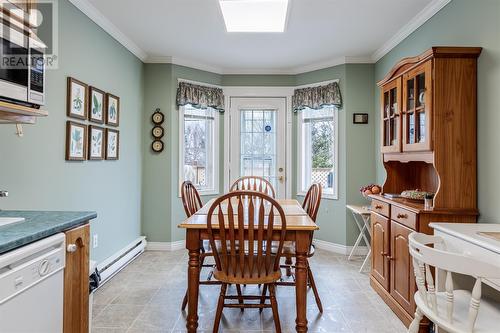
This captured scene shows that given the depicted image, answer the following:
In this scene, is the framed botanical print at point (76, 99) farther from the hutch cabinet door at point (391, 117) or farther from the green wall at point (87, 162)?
the hutch cabinet door at point (391, 117)

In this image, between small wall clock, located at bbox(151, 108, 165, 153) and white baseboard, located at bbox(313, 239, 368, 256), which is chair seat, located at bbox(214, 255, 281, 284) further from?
small wall clock, located at bbox(151, 108, 165, 153)

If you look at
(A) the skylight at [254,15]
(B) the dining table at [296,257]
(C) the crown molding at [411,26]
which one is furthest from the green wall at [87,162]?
(C) the crown molding at [411,26]

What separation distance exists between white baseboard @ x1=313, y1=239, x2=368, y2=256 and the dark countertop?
320 centimetres

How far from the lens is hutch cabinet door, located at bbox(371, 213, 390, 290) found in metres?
2.52

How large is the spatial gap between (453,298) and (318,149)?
314 centimetres

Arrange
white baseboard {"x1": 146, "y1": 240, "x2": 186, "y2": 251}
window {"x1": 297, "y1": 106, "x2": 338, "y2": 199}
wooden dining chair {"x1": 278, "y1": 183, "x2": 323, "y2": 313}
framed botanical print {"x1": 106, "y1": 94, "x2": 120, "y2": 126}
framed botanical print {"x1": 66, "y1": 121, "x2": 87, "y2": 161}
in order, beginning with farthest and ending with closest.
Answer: window {"x1": 297, "y1": 106, "x2": 338, "y2": 199} → white baseboard {"x1": 146, "y1": 240, "x2": 186, "y2": 251} → framed botanical print {"x1": 106, "y1": 94, "x2": 120, "y2": 126} → framed botanical print {"x1": 66, "y1": 121, "x2": 87, "y2": 161} → wooden dining chair {"x1": 278, "y1": 183, "x2": 323, "y2": 313}

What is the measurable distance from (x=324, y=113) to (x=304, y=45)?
3.40 ft

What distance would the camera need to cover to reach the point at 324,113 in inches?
168

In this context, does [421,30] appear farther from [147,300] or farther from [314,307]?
[147,300]

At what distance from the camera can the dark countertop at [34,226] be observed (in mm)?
1116

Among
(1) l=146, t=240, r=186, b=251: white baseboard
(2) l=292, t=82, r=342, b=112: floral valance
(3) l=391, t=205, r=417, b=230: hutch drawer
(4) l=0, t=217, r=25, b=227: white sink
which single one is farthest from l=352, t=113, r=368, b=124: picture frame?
(4) l=0, t=217, r=25, b=227: white sink

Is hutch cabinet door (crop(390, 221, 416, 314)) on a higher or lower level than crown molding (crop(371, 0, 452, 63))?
lower

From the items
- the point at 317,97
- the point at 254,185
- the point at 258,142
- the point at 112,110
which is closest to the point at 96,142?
the point at 112,110

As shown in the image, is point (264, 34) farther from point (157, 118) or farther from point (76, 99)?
point (76, 99)
